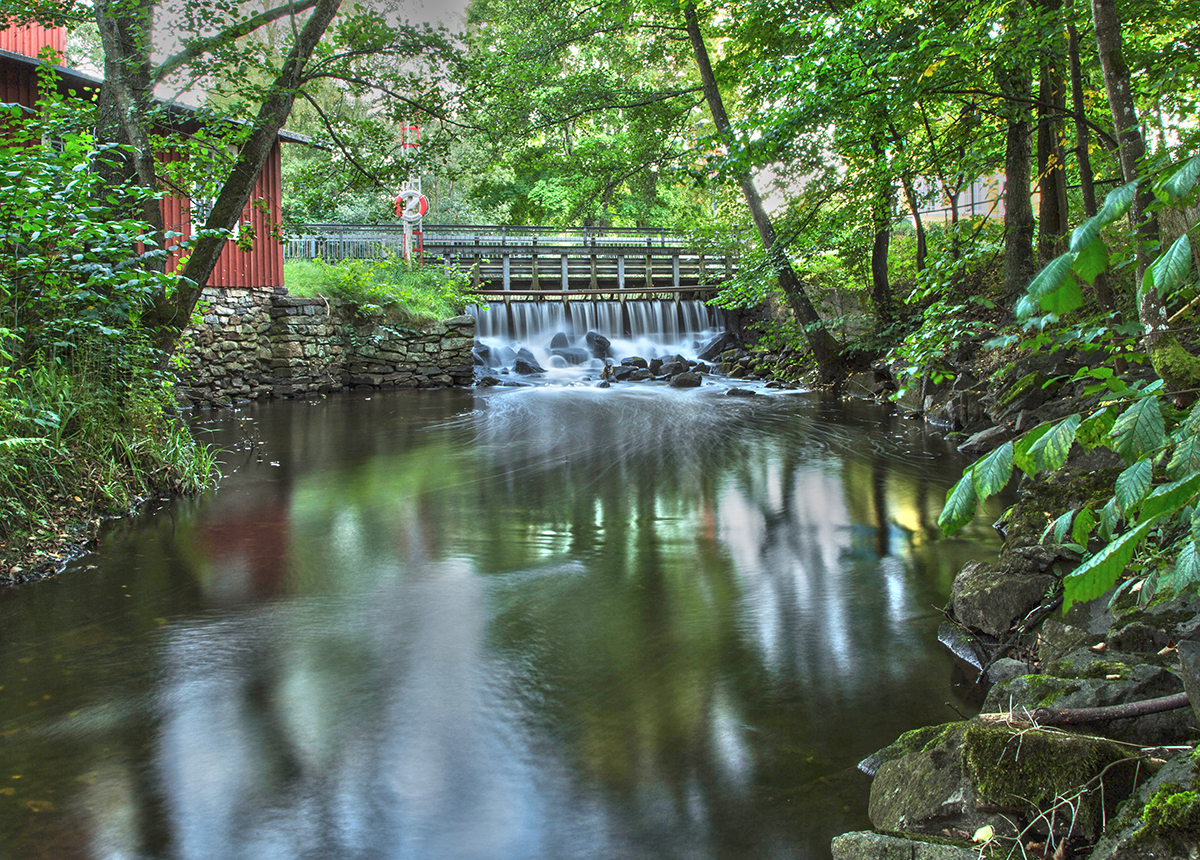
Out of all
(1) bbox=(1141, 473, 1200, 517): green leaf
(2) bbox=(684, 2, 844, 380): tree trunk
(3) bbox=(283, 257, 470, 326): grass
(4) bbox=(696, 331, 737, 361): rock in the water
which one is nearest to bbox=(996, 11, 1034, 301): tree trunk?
(2) bbox=(684, 2, 844, 380): tree trunk

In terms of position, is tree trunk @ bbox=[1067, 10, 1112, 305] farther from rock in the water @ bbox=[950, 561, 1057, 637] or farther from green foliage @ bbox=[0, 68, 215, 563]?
green foliage @ bbox=[0, 68, 215, 563]

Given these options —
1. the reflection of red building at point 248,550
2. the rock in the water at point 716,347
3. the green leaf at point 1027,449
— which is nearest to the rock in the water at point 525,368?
the rock in the water at point 716,347

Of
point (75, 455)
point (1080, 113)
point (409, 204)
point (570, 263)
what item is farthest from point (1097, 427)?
point (570, 263)

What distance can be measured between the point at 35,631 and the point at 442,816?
269cm

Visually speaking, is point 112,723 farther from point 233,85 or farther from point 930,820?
point 233,85

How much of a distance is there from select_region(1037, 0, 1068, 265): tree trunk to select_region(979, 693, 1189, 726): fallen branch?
6.55 meters

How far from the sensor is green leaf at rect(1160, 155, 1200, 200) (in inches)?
54.8

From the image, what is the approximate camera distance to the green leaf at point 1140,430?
1.51 m

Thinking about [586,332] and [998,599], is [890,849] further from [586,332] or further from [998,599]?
[586,332]

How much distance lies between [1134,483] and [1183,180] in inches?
22.7

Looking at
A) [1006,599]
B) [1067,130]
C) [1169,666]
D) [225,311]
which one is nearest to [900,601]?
[1006,599]

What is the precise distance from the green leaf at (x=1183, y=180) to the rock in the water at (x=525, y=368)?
18.0 m

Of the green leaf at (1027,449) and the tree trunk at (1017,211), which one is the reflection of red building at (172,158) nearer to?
the tree trunk at (1017,211)

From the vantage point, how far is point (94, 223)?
547 centimetres
